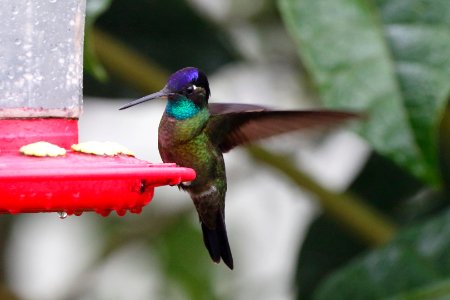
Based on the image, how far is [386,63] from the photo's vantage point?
3.24 m

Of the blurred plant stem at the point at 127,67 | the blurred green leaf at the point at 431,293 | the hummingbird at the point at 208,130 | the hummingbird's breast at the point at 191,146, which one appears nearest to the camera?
the hummingbird at the point at 208,130

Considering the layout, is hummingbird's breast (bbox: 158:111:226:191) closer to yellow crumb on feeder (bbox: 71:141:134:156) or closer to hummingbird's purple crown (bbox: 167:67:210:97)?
hummingbird's purple crown (bbox: 167:67:210:97)

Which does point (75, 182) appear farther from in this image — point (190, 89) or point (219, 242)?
point (219, 242)

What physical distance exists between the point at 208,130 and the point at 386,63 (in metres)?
0.52

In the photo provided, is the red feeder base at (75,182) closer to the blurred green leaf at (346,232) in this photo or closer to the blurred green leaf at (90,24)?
the blurred green leaf at (90,24)

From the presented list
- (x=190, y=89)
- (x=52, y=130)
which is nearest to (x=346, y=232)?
(x=190, y=89)

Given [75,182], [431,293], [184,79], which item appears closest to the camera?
[75,182]

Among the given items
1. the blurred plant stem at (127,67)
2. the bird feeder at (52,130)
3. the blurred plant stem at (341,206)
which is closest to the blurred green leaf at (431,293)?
the blurred plant stem at (341,206)

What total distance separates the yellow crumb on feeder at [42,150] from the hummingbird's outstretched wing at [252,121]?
26.0 inches

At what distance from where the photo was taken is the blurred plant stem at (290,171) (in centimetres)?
414

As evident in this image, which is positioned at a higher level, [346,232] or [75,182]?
[75,182]

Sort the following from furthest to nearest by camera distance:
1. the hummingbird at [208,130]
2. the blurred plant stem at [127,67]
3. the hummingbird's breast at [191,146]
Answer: the blurred plant stem at [127,67] < the hummingbird's breast at [191,146] < the hummingbird at [208,130]

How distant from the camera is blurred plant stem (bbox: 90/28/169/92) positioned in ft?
13.5

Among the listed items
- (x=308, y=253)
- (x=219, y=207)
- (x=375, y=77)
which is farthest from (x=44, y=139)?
(x=308, y=253)
